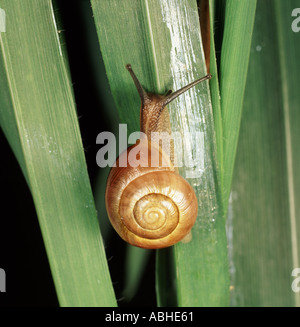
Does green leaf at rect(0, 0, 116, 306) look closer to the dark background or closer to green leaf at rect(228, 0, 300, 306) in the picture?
the dark background

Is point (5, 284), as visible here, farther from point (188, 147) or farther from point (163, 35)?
point (163, 35)

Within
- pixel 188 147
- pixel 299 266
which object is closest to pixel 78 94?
pixel 188 147

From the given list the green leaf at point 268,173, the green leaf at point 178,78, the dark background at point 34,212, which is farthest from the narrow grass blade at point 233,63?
the dark background at point 34,212

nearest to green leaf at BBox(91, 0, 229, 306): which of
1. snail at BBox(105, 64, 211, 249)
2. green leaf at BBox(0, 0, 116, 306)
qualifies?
snail at BBox(105, 64, 211, 249)

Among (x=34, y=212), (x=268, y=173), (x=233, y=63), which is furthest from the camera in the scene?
(x=34, y=212)

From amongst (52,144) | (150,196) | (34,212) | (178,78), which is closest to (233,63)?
(178,78)

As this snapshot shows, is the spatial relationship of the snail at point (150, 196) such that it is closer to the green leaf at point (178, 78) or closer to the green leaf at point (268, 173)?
the green leaf at point (178, 78)

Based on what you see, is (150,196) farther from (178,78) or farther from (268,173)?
(268,173)
